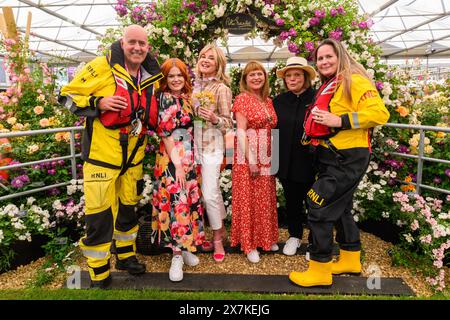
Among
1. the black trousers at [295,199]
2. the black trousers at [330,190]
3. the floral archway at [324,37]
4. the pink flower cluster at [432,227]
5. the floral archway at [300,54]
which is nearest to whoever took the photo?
the black trousers at [330,190]

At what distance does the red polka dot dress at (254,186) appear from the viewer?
3.11m

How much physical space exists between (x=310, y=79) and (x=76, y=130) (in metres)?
2.71

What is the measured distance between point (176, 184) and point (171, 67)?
1.02 meters

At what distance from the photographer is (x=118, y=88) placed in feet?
8.24

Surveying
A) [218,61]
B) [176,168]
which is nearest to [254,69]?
[218,61]

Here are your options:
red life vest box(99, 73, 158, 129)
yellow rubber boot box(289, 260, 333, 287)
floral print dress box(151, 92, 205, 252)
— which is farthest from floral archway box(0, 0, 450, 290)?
red life vest box(99, 73, 158, 129)

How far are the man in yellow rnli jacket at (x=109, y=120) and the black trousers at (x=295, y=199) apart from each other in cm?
151

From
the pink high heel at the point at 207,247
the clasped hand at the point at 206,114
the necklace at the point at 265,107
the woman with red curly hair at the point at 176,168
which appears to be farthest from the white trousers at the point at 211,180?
the necklace at the point at 265,107

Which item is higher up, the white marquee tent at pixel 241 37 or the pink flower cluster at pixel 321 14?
the white marquee tent at pixel 241 37

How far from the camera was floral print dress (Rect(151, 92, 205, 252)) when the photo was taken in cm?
278

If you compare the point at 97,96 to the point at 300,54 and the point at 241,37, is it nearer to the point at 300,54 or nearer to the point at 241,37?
the point at 300,54

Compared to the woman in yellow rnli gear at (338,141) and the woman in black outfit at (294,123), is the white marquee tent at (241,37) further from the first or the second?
the woman in yellow rnli gear at (338,141)

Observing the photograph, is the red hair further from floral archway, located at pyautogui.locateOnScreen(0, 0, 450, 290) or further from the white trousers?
floral archway, located at pyautogui.locateOnScreen(0, 0, 450, 290)
